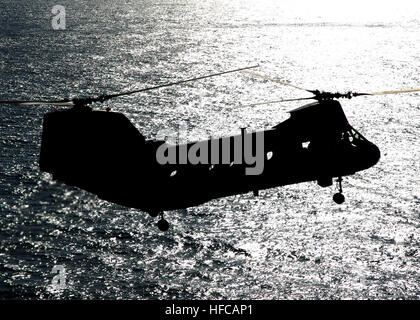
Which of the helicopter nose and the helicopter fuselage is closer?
the helicopter fuselage

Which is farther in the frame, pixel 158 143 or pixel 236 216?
pixel 236 216

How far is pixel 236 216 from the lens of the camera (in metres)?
130

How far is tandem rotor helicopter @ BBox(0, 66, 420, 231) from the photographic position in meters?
26.4

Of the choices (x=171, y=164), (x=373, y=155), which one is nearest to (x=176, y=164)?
(x=171, y=164)

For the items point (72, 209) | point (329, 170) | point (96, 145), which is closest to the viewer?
point (96, 145)

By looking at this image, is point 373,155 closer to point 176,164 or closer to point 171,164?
point 176,164

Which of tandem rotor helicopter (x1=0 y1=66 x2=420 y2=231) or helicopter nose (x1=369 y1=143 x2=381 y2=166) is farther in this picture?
helicopter nose (x1=369 y1=143 x2=381 y2=166)

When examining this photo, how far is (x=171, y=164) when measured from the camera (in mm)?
28375

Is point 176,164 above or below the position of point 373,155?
above

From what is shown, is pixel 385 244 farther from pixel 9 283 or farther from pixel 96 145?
pixel 96 145

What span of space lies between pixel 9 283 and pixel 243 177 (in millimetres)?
90358

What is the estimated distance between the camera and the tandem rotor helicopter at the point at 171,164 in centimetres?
2644
